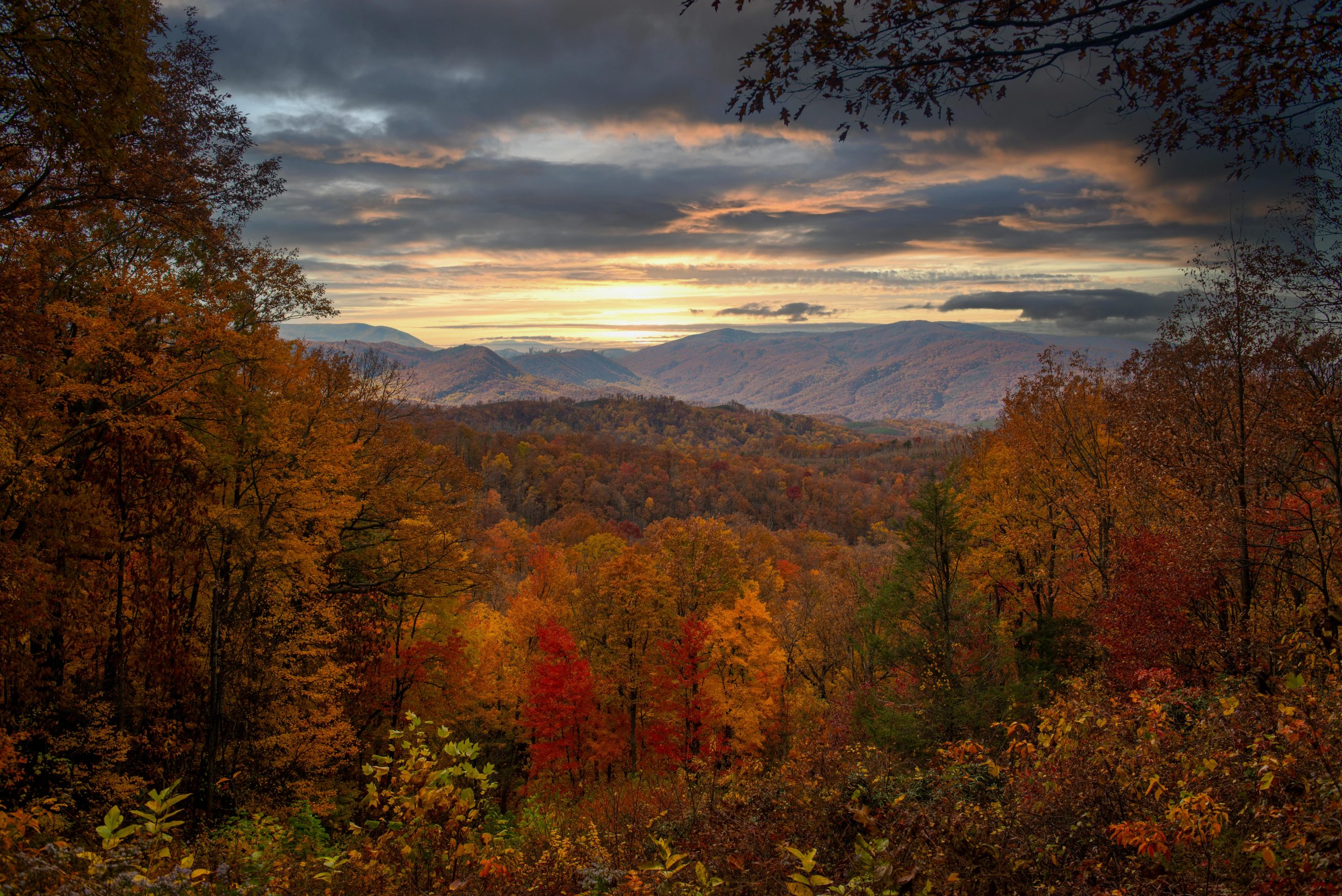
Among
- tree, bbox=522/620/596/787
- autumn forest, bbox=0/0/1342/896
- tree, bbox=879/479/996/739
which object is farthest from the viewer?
tree, bbox=522/620/596/787

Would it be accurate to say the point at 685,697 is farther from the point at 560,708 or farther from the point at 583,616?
the point at 583,616

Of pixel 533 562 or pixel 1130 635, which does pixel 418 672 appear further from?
pixel 533 562

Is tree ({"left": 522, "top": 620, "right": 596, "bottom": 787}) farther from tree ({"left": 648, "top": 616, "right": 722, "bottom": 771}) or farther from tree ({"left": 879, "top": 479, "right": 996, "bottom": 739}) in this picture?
tree ({"left": 879, "top": 479, "right": 996, "bottom": 739})

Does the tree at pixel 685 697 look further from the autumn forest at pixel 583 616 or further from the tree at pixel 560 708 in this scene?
the tree at pixel 560 708

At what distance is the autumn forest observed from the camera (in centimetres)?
515

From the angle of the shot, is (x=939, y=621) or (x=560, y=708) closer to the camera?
(x=939, y=621)

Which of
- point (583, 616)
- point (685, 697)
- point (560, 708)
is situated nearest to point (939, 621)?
point (685, 697)

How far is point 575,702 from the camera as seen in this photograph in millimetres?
23406

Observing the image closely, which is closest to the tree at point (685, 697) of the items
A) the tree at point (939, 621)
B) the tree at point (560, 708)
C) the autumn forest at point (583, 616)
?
the autumn forest at point (583, 616)

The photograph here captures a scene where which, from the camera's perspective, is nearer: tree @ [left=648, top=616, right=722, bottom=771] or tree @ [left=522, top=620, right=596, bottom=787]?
tree @ [left=522, top=620, right=596, bottom=787]

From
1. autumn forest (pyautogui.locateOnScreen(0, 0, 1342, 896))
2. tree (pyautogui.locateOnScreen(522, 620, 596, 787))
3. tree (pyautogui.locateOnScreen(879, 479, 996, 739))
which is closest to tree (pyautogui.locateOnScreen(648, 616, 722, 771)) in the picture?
autumn forest (pyautogui.locateOnScreen(0, 0, 1342, 896))

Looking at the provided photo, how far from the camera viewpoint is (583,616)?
28781mm

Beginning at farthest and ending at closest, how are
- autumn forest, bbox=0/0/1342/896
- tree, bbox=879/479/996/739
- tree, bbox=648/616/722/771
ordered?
1. tree, bbox=648/616/722/771
2. tree, bbox=879/479/996/739
3. autumn forest, bbox=0/0/1342/896

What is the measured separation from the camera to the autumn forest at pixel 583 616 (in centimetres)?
515
